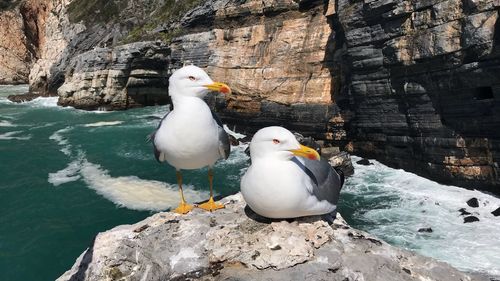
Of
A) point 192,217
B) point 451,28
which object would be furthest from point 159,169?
Result: point 192,217

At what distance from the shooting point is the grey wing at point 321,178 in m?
5.85

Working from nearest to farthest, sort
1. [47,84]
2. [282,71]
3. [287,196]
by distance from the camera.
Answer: [287,196] → [282,71] → [47,84]

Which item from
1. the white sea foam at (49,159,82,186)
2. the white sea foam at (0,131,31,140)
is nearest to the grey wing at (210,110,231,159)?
the white sea foam at (49,159,82,186)

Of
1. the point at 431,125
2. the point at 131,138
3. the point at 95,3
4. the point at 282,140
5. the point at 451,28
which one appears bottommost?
the point at 131,138

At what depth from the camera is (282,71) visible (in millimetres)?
31562

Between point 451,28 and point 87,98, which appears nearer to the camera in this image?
point 451,28

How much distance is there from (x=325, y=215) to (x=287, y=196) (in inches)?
44.6

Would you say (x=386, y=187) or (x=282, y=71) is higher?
(x=282, y=71)

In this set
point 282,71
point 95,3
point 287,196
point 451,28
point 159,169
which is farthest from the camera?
point 95,3

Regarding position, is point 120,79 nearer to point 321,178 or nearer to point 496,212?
point 496,212

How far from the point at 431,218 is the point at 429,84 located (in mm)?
6739

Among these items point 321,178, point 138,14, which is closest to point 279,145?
point 321,178

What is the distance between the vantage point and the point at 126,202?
19.0 metres

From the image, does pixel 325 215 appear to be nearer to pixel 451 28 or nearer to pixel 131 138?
pixel 451 28
